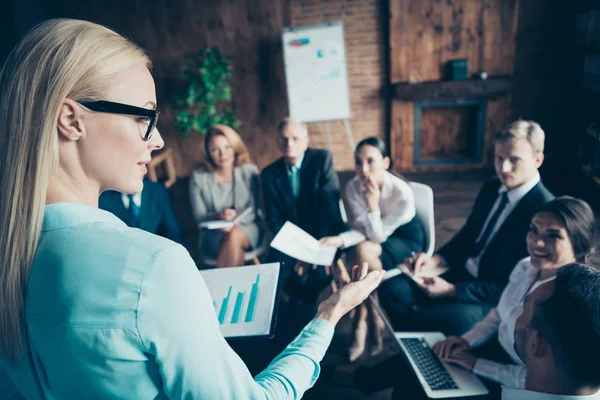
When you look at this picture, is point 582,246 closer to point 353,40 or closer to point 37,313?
point 37,313

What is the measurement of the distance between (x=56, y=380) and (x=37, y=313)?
0.12 metres

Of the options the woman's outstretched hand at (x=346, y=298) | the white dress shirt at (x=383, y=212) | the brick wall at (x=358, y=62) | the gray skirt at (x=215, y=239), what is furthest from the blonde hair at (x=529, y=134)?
the brick wall at (x=358, y=62)

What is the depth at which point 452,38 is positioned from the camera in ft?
16.3

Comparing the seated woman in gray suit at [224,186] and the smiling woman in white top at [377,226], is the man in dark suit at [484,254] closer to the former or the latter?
the smiling woman in white top at [377,226]

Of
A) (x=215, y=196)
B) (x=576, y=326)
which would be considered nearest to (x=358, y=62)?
(x=215, y=196)

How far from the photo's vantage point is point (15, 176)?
2.05ft

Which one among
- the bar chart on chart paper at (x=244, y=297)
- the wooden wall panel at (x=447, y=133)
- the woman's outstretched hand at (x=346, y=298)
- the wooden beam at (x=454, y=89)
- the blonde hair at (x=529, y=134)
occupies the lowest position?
the wooden wall panel at (x=447, y=133)

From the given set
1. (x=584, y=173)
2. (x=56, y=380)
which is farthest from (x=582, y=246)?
(x=584, y=173)

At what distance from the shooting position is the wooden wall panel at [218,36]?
203 inches

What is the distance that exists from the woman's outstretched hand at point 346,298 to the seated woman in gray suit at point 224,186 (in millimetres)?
1861

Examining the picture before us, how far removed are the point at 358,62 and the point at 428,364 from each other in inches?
172

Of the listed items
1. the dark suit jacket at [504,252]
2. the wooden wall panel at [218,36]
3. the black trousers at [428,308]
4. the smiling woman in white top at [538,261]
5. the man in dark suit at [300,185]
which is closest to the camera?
the smiling woman in white top at [538,261]

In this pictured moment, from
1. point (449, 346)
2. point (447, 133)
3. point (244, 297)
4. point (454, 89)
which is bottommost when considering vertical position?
point (447, 133)

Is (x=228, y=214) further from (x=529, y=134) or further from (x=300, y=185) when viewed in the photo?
(x=529, y=134)
